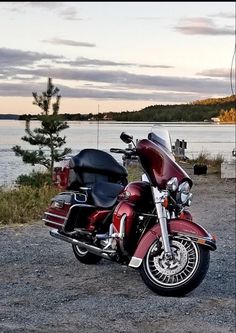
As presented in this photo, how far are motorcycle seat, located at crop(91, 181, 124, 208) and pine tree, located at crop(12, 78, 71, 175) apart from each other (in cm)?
853

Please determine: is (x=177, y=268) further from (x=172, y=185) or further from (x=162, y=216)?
(x=172, y=185)

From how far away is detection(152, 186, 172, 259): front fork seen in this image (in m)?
4.53

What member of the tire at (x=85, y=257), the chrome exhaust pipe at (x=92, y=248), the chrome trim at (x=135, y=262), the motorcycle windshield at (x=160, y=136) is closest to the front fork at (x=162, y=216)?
the chrome trim at (x=135, y=262)

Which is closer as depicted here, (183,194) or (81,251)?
(183,194)

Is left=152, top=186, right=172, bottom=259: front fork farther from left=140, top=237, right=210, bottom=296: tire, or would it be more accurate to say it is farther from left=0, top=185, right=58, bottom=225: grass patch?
left=0, top=185, right=58, bottom=225: grass patch

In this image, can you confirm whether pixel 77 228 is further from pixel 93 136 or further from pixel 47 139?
pixel 47 139

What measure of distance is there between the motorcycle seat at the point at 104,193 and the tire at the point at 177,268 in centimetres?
56

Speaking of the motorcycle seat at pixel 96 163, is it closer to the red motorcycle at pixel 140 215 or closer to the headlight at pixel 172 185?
the red motorcycle at pixel 140 215

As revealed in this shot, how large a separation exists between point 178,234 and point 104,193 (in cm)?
73

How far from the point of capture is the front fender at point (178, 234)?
14.8 feet

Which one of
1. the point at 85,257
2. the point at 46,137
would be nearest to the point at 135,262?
the point at 85,257

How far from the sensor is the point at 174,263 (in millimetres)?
4559

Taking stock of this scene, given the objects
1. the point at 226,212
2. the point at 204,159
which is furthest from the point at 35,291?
the point at 204,159

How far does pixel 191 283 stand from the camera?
4516 mm
